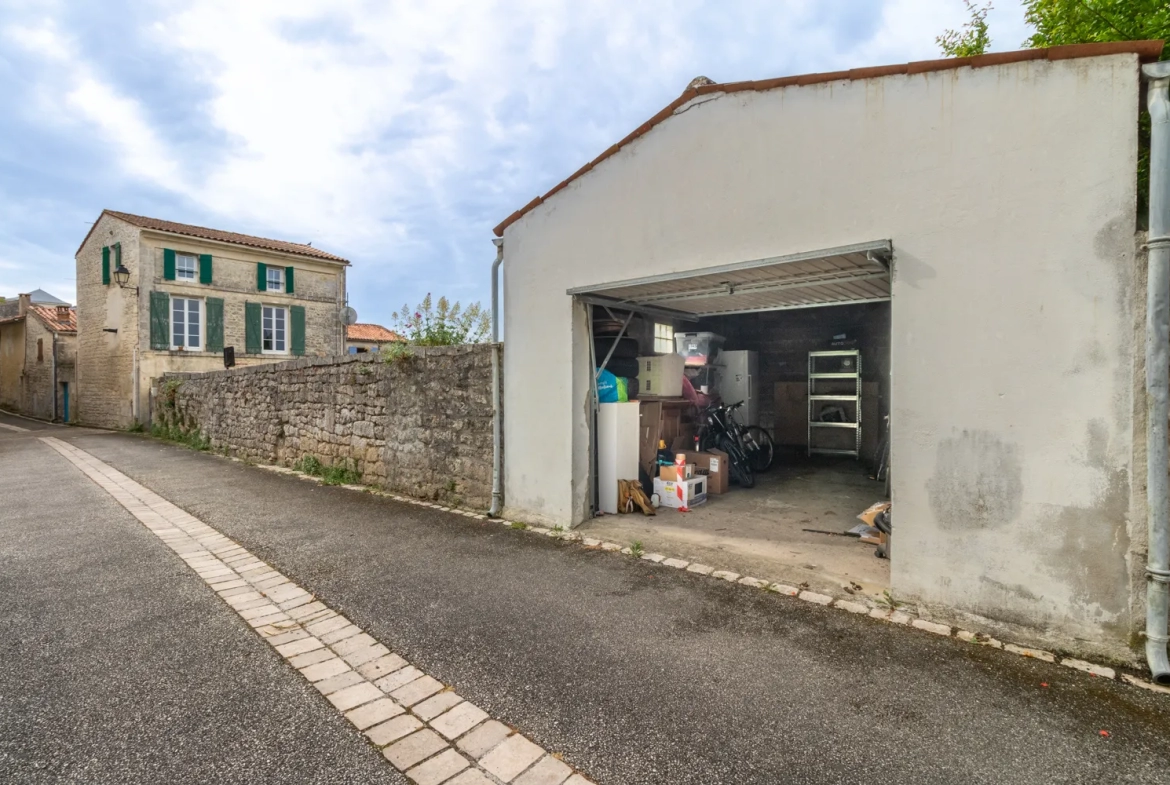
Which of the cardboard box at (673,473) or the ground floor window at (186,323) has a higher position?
the ground floor window at (186,323)

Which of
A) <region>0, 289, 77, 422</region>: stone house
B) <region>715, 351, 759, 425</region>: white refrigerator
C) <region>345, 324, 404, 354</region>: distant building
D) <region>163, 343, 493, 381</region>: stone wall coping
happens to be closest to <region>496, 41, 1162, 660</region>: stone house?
<region>163, 343, 493, 381</region>: stone wall coping

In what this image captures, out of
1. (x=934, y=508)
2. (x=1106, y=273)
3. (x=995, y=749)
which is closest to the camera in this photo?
(x=995, y=749)

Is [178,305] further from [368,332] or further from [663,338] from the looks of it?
[663,338]

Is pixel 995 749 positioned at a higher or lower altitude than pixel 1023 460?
lower

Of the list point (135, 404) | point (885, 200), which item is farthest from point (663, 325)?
point (135, 404)

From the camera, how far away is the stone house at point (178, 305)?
703 inches

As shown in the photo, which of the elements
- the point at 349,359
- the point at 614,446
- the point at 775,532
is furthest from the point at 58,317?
the point at 775,532

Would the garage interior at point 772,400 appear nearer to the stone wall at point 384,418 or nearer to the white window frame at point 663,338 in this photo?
the white window frame at point 663,338

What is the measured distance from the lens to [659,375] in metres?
6.70

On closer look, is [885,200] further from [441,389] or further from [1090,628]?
[441,389]

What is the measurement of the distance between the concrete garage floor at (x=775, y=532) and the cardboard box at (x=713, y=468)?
0.53ft

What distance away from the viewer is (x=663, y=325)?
26.1 ft

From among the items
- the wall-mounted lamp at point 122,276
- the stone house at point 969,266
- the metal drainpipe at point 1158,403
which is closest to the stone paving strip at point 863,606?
the stone house at point 969,266

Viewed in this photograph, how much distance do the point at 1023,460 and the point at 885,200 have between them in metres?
1.73
